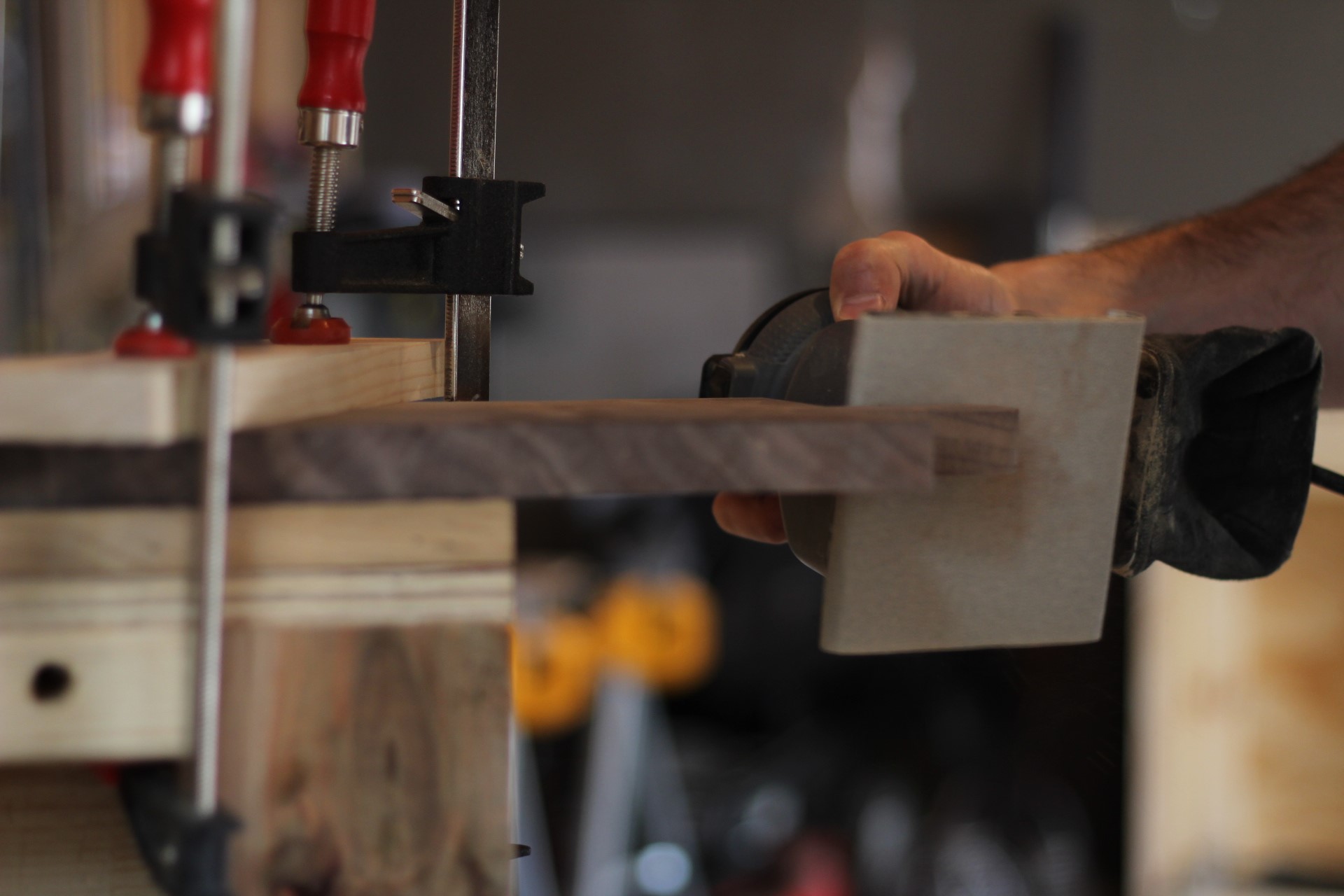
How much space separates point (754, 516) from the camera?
31.5 inches

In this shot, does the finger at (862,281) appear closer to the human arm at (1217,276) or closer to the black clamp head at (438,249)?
the human arm at (1217,276)

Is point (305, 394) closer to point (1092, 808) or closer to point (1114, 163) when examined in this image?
point (1092, 808)

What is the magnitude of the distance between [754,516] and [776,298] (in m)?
2.40

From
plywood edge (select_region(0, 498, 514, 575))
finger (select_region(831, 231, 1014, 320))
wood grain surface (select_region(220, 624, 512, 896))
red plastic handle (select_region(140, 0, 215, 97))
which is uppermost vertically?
red plastic handle (select_region(140, 0, 215, 97))

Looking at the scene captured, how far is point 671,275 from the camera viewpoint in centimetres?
313

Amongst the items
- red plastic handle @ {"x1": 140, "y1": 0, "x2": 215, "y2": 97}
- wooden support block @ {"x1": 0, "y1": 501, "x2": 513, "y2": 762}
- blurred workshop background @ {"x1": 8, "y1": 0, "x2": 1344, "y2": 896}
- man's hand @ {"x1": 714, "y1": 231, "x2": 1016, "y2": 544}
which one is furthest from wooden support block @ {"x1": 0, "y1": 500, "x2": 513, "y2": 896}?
blurred workshop background @ {"x1": 8, "y1": 0, "x2": 1344, "y2": 896}

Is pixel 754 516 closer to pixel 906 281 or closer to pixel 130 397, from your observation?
pixel 906 281

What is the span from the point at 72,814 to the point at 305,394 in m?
0.27

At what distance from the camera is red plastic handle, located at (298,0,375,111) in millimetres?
630

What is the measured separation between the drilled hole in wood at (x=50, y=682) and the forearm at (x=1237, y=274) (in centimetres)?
80

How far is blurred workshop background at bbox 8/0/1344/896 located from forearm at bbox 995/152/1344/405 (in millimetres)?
539

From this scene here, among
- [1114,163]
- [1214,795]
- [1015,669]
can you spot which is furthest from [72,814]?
[1114,163]

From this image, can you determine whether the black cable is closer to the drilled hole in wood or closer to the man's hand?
the man's hand

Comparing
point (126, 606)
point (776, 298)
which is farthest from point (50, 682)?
point (776, 298)
